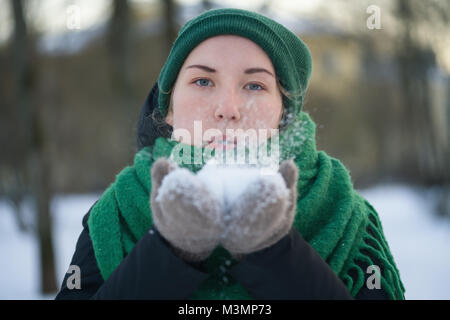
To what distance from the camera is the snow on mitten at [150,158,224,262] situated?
3.06ft

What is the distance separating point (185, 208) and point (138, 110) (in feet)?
18.2

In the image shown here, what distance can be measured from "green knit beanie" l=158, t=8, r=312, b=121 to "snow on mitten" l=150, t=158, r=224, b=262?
21.4 inches

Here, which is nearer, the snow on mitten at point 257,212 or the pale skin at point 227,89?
the snow on mitten at point 257,212

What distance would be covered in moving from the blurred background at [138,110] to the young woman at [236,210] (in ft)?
0.75

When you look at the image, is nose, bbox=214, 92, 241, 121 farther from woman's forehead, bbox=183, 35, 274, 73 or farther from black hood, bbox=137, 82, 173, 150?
black hood, bbox=137, 82, 173, 150

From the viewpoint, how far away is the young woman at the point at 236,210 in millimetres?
1010

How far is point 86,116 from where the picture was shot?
68.5 ft

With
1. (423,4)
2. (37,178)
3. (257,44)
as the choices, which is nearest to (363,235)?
(257,44)

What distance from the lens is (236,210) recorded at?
97 centimetres

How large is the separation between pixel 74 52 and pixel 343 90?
42.4 feet
